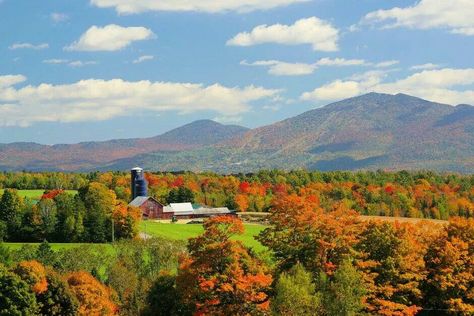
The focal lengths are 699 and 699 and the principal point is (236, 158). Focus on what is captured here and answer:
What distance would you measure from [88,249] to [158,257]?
9.83m

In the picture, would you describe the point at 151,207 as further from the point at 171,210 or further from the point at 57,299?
the point at 57,299

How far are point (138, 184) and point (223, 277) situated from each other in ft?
353

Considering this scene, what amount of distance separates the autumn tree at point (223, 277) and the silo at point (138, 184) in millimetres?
103561

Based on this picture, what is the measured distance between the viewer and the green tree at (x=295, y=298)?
128 feet

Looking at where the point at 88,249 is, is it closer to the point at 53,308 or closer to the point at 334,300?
the point at 53,308

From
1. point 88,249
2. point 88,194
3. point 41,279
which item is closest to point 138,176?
point 88,194

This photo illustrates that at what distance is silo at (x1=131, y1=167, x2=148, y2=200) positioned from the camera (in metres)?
146

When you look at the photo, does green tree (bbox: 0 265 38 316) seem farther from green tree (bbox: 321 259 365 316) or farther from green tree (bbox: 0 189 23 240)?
green tree (bbox: 0 189 23 240)

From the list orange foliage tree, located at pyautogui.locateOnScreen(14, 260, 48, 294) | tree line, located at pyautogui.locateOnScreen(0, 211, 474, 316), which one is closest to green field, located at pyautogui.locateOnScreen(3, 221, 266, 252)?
tree line, located at pyautogui.locateOnScreen(0, 211, 474, 316)

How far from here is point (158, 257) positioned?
64312mm

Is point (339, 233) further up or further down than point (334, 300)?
further up

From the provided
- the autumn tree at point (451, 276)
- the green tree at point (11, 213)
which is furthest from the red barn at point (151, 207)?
the autumn tree at point (451, 276)

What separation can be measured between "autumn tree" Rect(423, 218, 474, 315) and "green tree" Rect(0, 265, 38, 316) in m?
28.0

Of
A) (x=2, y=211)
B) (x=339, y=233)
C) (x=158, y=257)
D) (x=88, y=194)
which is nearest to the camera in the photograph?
(x=339, y=233)
